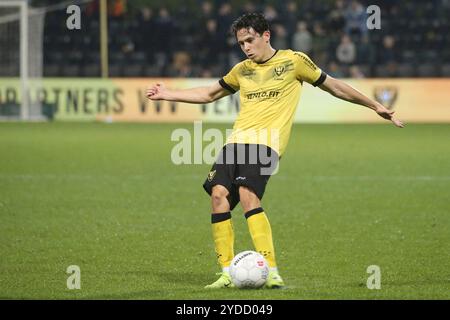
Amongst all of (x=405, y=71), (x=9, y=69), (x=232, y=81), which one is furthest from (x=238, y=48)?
(x=232, y=81)

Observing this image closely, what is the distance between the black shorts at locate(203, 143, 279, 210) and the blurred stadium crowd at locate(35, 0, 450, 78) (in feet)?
61.4

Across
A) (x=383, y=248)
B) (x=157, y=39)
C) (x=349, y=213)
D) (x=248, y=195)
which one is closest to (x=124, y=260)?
(x=248, y=195)

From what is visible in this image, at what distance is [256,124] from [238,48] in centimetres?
1986

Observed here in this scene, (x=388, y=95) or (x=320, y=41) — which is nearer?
(x=388, y=95)

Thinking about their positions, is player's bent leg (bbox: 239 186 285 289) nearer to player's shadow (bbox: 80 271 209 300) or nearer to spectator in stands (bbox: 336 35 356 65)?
player's shadow (bbox: 80 271 209 300)

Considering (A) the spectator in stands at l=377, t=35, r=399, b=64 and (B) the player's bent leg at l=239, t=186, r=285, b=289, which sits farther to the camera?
(A) the spectator in stands at l=377, t=35, r=399, b=64

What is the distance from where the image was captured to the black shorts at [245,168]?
688 cm

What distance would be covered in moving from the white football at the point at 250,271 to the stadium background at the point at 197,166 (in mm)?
100

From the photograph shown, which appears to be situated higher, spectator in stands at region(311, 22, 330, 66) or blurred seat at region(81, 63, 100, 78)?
spectator in stands at region(311, 22, 330, 66)

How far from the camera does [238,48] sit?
26.7m

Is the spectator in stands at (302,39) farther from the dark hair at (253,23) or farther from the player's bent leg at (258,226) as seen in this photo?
the player's bent leg at (258,226)

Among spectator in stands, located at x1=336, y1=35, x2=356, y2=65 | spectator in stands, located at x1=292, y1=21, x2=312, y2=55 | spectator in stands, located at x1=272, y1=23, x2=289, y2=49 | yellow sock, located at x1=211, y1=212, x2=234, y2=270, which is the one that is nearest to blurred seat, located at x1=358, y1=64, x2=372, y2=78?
spectator in stands, located at x1=336, y1=35, x2=356, y2=65

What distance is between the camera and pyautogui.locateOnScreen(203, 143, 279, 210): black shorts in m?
6.88

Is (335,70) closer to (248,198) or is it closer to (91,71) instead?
(91,71)
